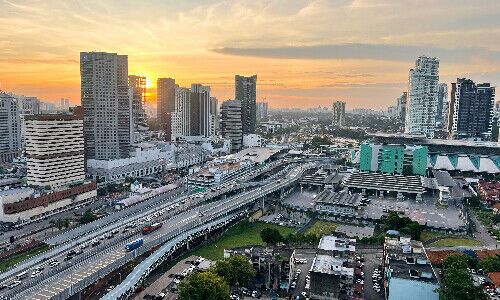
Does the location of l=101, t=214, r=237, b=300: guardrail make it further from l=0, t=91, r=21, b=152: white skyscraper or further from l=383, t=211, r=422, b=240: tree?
l=0, t=91, r=21, b=152: white skyscraper

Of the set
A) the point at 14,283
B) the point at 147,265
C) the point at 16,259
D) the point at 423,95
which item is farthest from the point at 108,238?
the point at 423,95

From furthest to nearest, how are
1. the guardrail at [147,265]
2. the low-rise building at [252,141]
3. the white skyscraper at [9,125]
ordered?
the low-rise building at [252,141] < the white skyscraper at [9,125] < the guardrail at [147,265]

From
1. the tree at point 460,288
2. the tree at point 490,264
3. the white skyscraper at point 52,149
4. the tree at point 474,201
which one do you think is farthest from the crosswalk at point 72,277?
the tree at point 474,201

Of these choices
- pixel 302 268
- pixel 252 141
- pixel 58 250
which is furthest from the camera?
pixel 252 141

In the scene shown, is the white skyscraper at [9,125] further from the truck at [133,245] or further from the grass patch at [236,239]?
the truck at [133,245]

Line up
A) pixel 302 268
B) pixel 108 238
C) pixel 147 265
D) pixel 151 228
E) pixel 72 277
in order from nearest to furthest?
pixel 72 277, pixel 147 265, pixel 302 268, pixel 108 238, pixel 151 228

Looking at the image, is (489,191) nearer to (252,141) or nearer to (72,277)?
(252,141)

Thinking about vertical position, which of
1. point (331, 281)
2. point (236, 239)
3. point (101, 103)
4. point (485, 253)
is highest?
point (101, 103)
